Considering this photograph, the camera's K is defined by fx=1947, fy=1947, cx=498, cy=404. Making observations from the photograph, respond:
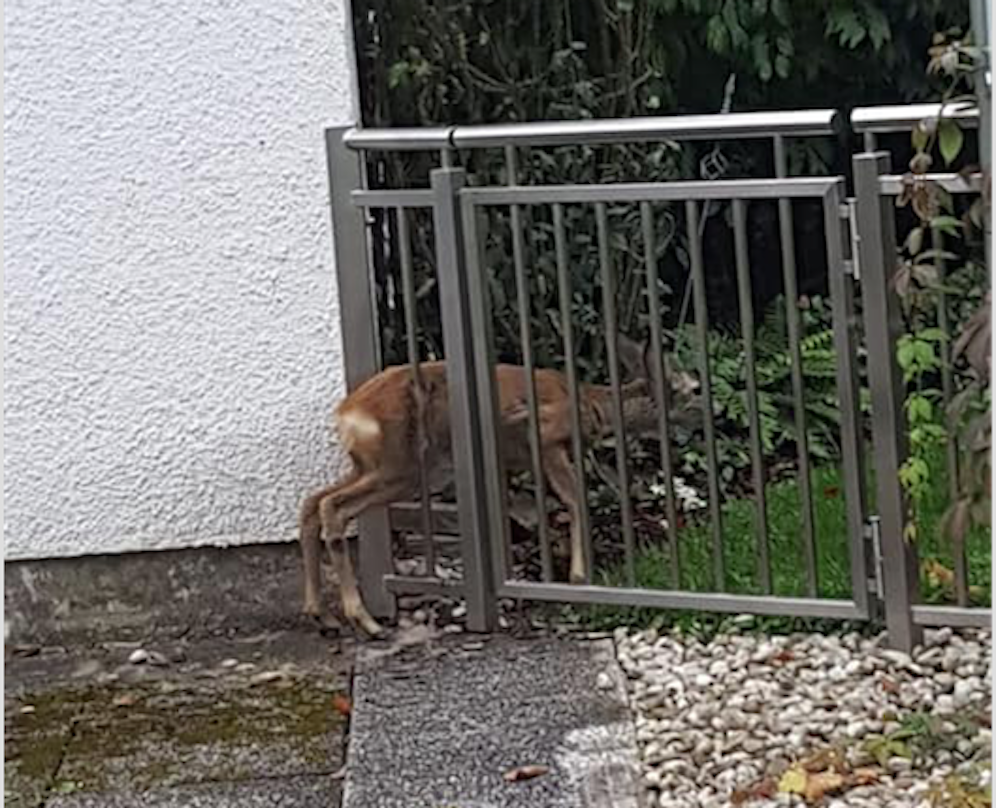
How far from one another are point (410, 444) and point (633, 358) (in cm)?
66

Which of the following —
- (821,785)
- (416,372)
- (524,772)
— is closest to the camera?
(821,785)

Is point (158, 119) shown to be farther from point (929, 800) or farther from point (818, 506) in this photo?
point (929, 800)

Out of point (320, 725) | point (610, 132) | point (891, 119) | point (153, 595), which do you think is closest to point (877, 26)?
point (610, 132)

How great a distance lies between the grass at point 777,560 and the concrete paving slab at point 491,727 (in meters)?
0.25

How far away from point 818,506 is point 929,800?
227 cm

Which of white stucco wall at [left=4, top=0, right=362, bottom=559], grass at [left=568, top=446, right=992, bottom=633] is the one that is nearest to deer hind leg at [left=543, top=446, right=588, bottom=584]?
grass at [left=568, top=446, right=992, bottom=633]

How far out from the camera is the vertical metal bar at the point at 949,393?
13.9 ft

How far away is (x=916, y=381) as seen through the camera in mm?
4605

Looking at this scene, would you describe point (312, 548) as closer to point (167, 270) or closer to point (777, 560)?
point (167, 270)

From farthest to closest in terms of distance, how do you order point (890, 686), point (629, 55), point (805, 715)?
point (629, 55)
point (890, 686)
point (805, 715)

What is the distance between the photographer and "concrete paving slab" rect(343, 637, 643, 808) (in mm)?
3986

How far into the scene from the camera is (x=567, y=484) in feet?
16.9

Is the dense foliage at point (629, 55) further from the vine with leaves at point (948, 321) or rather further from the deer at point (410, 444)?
the vine with leaves at point (948, 321)

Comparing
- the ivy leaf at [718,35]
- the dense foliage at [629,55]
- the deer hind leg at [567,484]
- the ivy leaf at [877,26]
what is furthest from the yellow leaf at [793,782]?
the ivy leaf at [877,26]
